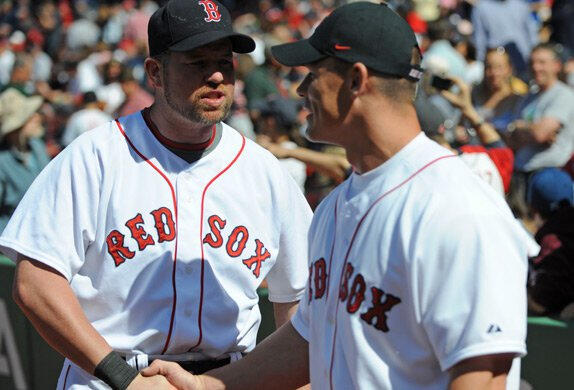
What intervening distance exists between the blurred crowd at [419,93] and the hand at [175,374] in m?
1.28

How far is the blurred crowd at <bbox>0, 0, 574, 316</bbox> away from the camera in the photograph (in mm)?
5828

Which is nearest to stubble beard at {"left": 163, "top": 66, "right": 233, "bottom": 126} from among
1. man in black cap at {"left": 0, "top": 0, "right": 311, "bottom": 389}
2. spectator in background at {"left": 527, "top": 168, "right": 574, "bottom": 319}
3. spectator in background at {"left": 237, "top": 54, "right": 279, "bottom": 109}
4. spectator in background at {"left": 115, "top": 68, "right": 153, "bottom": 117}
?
man in black cap at {"left": 0, "top": 0, "right": 311, "bottom": 389}

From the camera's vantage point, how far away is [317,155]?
716 centimetres

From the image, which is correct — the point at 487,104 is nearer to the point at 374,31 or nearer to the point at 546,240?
the point at 546,240

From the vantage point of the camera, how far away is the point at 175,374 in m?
3.40

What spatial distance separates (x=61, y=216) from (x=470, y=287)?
1.62 m

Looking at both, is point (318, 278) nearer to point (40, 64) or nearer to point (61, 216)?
point (61, 216)

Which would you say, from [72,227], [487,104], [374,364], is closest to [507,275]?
[374,364]

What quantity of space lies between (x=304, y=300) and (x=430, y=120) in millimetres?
2618

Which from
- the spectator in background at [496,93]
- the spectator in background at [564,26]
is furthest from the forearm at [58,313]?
the spectator in background at [564,26]

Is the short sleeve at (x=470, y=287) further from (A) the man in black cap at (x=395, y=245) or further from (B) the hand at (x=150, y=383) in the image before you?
(B) the hand at (x=150, y=383)

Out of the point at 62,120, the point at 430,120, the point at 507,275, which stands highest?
the point at 507,275

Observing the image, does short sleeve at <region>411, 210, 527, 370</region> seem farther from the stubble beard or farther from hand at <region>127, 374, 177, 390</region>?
the stubble beard

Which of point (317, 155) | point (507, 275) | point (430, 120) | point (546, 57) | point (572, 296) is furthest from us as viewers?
point (546, 57)
